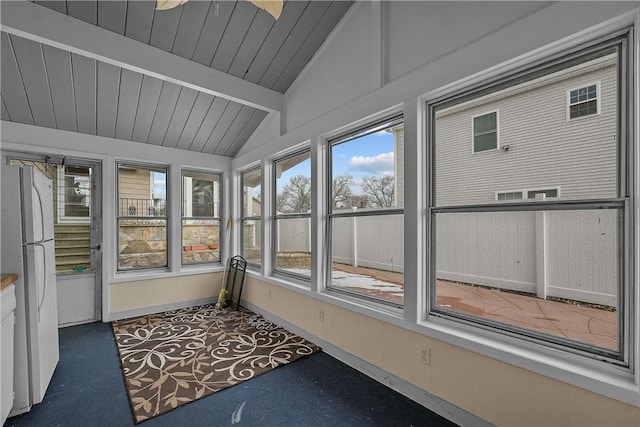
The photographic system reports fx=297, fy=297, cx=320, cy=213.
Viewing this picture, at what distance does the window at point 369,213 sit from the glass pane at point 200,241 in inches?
104

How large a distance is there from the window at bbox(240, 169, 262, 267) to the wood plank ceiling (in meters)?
1.03

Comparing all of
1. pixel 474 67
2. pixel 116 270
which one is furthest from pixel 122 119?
pixel 474 67

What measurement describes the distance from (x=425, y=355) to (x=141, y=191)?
432 cm

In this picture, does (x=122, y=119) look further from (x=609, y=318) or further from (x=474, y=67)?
(x=609, y=318)

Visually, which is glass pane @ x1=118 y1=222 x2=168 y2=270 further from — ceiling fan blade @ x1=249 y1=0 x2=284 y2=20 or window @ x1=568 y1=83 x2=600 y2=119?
window @ x1=568 y1=83 x2=600 y2=119

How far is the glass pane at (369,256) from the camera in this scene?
2586mm

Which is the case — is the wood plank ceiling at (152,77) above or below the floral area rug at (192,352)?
above

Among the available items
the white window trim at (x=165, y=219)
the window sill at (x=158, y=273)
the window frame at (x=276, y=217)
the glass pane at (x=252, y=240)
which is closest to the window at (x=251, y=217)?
the glass pane at (x=252, y=240)

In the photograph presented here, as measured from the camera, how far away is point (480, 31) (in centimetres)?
191

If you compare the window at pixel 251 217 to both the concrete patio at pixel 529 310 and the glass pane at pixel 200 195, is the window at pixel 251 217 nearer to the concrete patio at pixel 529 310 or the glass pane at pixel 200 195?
the glass pane at pixel 200 195

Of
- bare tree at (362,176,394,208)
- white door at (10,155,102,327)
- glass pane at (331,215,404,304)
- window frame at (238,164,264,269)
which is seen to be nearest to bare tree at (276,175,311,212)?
window frame at (238,164,264,269)

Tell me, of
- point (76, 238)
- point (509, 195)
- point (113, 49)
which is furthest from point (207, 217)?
point (509, 195)

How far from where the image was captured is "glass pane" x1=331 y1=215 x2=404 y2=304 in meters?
2.59

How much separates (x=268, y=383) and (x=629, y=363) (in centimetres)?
231
